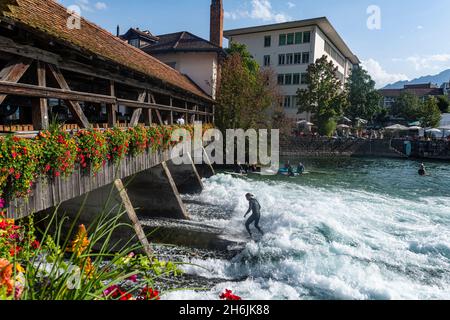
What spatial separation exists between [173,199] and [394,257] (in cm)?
844

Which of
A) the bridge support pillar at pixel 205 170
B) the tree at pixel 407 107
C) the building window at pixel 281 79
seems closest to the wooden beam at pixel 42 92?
the bridge support pillar at pixel 205 170

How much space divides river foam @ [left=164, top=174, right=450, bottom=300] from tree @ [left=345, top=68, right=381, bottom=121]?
1456 inches

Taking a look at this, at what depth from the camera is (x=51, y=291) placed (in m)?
2.00

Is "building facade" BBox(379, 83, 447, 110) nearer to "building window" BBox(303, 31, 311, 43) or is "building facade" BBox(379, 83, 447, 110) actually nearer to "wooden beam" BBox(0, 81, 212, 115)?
"building window" BBox(303, 31, 311, 43)

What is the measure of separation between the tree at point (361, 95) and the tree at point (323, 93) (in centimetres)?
1282

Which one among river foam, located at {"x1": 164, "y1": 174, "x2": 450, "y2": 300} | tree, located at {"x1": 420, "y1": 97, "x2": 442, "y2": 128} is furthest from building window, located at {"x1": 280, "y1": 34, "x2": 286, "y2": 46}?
river foam, located at {"x1": 164, "y1": 174, "x2": 450, "y2": 300}

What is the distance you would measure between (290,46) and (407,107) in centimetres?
3109

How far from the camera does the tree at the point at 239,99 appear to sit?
2739 centimetres

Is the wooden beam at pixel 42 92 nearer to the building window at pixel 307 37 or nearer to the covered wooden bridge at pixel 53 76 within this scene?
the covered wooden bridge at pixel 53 76

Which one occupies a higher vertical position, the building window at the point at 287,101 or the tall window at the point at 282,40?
the tall window at the point at 282,40

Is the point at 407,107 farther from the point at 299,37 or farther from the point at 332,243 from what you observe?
the point at 332,243

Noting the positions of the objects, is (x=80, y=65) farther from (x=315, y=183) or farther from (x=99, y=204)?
(x=315, y=183)
